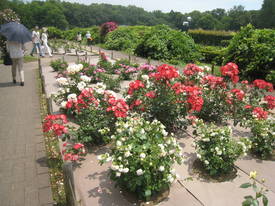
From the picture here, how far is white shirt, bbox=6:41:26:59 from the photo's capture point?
7.31 meters

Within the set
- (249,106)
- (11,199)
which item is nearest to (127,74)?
(249,106)

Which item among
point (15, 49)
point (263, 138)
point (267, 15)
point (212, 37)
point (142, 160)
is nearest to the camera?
point (142, 160)

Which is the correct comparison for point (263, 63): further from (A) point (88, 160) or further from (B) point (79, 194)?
(B) point (79, 194)

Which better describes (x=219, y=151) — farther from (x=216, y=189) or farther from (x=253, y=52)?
(x=253, y=52)

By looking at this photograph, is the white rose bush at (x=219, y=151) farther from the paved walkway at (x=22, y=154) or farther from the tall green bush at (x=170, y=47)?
the tall green bush at (x=170, y=47)

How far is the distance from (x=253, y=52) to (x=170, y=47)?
6.74m

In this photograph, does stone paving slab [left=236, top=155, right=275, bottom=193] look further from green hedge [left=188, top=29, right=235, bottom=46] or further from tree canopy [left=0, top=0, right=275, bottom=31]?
tree canopy [left=0, top=0, right=275, bottom=31]

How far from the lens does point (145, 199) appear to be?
279 centimetres

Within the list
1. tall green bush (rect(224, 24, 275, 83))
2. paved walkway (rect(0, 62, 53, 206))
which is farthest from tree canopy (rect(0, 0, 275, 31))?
paved walkway (rect(0, 62, 53, 206))

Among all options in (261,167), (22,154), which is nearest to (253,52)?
(261,167)

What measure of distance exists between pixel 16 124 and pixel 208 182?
4149mm

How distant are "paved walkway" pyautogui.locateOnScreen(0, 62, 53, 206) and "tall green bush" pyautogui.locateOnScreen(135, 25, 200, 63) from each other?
936cm

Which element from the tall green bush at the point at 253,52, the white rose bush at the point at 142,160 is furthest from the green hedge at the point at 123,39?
the white rose bush at the point at 142,160

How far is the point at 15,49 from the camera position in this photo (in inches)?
290
